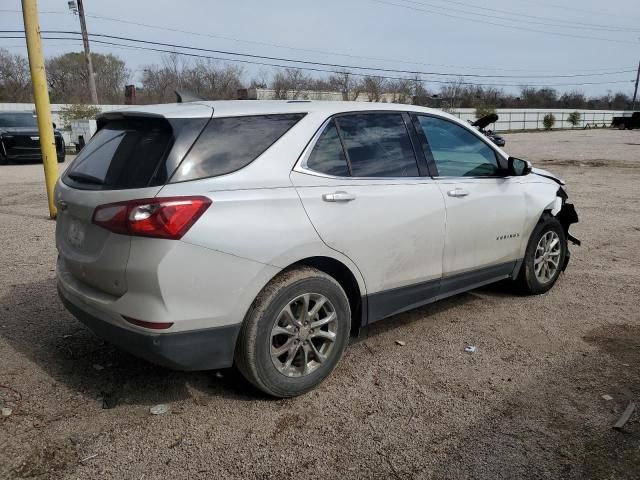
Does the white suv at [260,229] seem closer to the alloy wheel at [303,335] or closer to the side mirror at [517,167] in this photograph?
the alloy wheel at [303,335]

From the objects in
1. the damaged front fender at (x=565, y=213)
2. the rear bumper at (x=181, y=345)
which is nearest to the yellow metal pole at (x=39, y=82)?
the rear bumper at (x=181, y=345)

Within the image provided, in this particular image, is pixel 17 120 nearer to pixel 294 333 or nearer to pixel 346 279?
pixel 346 279

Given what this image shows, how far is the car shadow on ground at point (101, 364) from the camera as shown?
3188 millimetres

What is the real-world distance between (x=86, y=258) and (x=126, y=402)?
2.91 ft

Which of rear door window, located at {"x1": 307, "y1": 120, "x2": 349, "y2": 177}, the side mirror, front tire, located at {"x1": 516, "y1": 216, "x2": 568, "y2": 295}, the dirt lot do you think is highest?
rear door window, located at {"x1": 307, "y1": 120, "x2": 349, "y2": 177}

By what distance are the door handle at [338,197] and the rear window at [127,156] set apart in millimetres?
927

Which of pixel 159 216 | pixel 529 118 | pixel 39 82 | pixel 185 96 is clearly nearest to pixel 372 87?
pixel 529 118

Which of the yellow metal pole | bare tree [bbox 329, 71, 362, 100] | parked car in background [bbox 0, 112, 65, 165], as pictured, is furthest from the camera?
bare tree [bbox 329, 71, 362, 100]

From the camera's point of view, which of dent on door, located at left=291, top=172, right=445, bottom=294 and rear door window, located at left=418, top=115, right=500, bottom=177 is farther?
rear door window, located at left=418, top=115, right=500, bottom=177

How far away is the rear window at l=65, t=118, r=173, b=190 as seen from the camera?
271 cm

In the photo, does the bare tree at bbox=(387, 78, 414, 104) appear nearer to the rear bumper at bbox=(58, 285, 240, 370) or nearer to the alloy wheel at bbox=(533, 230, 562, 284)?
the alloy wheel at bbox=(533, 230, 562, 284)

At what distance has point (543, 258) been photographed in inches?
192

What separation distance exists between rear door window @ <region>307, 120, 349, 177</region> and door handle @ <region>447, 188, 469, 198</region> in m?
0.94

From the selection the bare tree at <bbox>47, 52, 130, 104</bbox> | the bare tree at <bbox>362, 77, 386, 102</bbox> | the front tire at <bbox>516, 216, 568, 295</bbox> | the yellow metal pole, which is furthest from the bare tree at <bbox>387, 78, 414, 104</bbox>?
the front tire at <bbox>516, 216, 568, 295</bbox>
